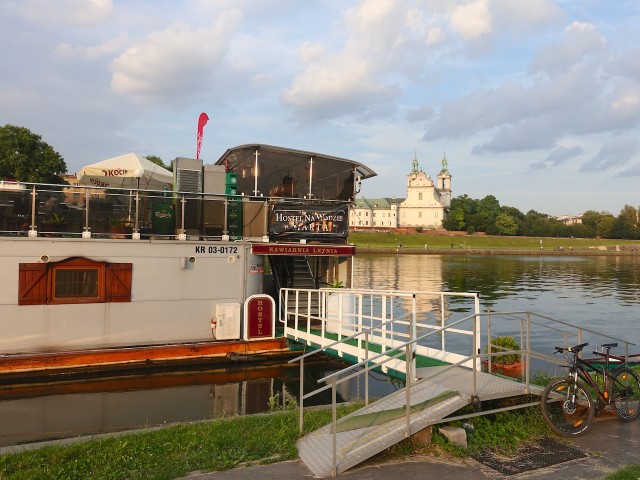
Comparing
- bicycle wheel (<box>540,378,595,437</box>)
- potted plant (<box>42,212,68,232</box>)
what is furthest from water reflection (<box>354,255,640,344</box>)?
potted plant (<box>42,212,68,232</box>)

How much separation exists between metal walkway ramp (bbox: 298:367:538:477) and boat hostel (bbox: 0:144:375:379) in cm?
800

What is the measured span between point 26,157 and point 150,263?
64.1 m

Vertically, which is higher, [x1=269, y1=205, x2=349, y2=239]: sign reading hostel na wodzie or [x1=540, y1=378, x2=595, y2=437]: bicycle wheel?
[x1=269, y1=205, x2=349, y2=239]: sign reading hostel na wodzie

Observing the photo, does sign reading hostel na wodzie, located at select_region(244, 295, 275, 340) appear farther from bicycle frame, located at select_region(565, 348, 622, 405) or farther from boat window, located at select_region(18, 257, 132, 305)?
bicycle frame, located at select_region(565, 348, 622, 405)

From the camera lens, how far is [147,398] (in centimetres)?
1258

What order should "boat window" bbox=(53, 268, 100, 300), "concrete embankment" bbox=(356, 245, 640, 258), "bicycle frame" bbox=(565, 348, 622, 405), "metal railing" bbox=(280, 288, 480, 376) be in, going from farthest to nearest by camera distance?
"concrete embankment" bbox=(356, 245, 640, 258), "boat window" bbox=(53, 268, 100, 300), "metal railing" bbox=(280, 288, 480, 376), "bicycle frame" bbox=(565, 348, 622, 405)

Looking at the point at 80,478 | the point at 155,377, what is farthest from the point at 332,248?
the point at 80,478

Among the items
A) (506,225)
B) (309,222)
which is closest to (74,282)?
(309,222)

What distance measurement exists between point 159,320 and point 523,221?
193337 millimetres

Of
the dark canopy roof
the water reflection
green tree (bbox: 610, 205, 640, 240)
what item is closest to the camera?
the dark canopy roof

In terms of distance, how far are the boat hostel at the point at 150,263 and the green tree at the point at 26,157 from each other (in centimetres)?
5998

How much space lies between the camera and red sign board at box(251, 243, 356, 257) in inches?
604

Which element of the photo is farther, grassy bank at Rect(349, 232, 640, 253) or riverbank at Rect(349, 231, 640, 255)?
grassy bank at Rect(349, 232, 640, 253)

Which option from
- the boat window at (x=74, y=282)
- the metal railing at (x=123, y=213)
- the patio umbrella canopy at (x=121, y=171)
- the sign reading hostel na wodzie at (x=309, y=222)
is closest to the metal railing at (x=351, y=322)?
the sign reading hostel na wodzie at (x=309, y=222)
